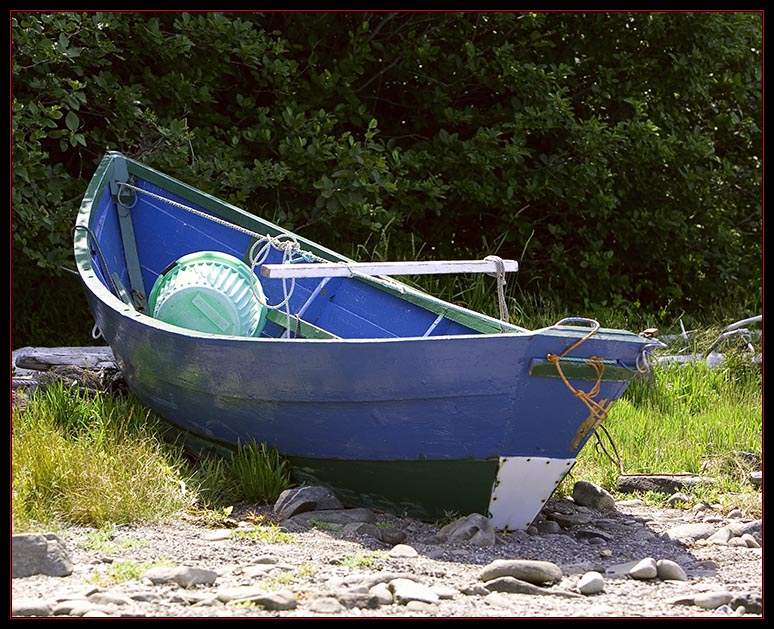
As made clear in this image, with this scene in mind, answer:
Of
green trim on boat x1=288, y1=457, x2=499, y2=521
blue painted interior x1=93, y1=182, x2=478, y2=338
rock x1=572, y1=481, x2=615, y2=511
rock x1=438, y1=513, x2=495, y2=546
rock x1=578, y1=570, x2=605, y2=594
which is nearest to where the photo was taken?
rock x1=578, y1=570, x2=605, y2=594

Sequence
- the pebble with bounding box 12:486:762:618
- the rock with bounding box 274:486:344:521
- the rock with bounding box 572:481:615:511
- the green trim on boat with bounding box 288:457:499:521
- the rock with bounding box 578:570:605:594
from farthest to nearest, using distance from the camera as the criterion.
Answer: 1. the rock with bounding box 572:481:615:511
2. the rock with bounding box 274:486:344:521
3. the green trim on boat with bounding box 288:457:499:521
4. the rock with bounding box 578:570:605:594
5. the pebble with bounding box 12:486:762:618

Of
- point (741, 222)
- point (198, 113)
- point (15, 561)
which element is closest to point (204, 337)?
point (15, 561)

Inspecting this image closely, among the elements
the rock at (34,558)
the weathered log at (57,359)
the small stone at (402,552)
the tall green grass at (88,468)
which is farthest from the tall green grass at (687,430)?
the weathered log at (57,359)

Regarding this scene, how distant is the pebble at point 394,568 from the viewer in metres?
3.20

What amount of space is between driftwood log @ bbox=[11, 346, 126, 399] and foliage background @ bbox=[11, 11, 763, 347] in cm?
79

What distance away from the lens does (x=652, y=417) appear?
20.0ft

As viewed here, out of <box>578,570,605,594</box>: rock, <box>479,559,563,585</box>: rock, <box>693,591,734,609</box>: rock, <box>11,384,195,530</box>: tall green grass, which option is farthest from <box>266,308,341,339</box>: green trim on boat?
<box>693,591,734,609</box>: rock

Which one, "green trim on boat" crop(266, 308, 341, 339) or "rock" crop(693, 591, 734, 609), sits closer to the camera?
"rock" crop(693, 591, 734, 609)

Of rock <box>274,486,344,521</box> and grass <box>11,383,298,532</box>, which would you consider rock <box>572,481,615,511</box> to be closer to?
rock <box>274,486,344,521</box>

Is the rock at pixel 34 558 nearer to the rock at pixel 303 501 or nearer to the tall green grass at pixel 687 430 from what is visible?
the rock at pixel 303 501

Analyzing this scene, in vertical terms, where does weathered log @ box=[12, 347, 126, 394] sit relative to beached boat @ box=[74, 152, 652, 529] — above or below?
below

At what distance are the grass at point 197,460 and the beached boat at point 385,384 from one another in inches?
7.1

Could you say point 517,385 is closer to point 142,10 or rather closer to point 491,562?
point 491,562

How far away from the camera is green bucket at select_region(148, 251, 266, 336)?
5.16m
